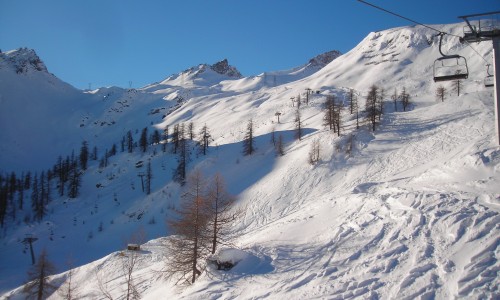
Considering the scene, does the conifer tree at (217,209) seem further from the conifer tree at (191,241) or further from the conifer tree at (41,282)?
the conifer tree at (41,282)

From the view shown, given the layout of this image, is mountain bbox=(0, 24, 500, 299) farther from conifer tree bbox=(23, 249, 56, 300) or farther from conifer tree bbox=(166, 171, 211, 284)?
conifer tree bbox=(23, 249, 56, 300)

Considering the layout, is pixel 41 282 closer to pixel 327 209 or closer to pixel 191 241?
pixel 191 241

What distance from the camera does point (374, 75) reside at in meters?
117

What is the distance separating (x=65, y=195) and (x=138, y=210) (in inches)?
1141

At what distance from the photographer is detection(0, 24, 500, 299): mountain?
11.0 meters

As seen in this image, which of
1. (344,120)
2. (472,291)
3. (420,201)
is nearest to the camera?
(472,291)

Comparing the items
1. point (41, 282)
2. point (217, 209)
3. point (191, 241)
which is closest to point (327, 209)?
point (217, 209)

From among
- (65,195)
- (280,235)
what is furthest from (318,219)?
(65,195)

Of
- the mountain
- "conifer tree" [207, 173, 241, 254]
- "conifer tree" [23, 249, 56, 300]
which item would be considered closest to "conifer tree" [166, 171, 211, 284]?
"conifer tree" [207, 173, 241, 254]

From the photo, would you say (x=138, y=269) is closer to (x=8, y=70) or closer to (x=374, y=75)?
(x=374, y=75)

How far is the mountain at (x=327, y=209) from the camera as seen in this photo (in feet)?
36.0

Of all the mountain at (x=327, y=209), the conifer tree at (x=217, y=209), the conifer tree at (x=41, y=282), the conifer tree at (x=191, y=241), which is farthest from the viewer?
the conifer tree at (x=41, y=282)

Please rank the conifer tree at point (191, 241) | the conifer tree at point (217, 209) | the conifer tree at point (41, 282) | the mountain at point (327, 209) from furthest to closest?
the conifer tree at point (41, 282) < the conifer tree at point (217, 209) < the conifer tree at point (191, 241) < the mountain at point (327, 209)

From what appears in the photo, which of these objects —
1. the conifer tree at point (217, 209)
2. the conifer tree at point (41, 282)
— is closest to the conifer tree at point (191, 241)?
the conifer tree at point (217, 209)
